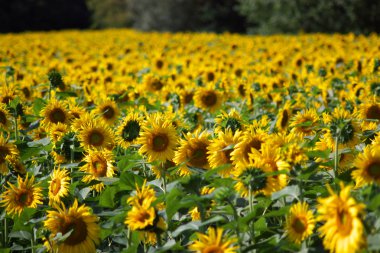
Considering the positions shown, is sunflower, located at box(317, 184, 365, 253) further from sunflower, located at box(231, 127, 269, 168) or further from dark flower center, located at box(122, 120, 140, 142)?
dark flower center, located at box(122, 120, 140, 142)

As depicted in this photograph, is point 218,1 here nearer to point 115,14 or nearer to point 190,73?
point 115,14

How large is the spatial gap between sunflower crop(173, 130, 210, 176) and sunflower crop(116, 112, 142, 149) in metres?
0.47

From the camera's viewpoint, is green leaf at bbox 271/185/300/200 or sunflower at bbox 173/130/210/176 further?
sunflower at bbox 173/130/210/176

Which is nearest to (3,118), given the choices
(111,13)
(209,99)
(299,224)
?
(209,99)

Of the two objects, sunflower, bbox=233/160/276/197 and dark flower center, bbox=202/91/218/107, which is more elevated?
sunflower, bbox=233/160/276/197

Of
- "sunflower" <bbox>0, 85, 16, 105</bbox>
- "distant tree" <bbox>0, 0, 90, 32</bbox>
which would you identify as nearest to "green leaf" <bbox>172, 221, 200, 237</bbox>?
"sunflower" <bbox>0, 85, 16, 105</bbox>

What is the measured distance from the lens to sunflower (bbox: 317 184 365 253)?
68.9 inches

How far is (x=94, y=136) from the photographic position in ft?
11.2

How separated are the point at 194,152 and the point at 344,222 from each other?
1.16 metres

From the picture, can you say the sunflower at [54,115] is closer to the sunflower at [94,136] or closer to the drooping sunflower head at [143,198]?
the sunflower at [94,136]

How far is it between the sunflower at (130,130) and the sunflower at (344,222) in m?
1.62

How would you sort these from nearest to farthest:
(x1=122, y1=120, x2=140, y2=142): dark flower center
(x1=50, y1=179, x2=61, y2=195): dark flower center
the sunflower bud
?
(x1=50, y1=179, x2=61, y2=195): dark flower center
(x1=122, y1=120, x2=140, y2=142): dark flower center
the sunflower bud

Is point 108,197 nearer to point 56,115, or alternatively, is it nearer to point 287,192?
point 287,192

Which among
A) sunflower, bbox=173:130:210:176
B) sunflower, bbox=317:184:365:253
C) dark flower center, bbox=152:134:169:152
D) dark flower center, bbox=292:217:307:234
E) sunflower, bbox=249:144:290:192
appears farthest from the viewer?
dark flower center, bbox=152:134:169:152
